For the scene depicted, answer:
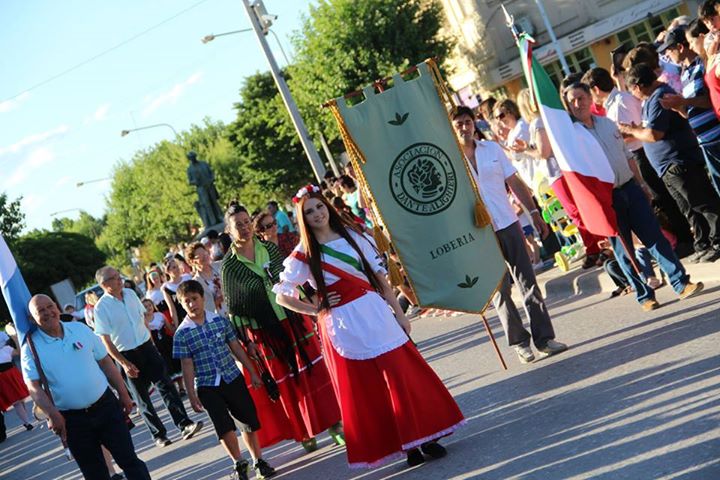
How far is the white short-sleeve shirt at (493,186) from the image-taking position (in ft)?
31.2

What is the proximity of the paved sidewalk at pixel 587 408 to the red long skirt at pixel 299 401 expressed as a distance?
0.24m

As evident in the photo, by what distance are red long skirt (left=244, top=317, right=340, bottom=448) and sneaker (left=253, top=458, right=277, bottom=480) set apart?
1.32 feet

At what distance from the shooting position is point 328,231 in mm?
7824

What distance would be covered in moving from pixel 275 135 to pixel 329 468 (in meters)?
67.1

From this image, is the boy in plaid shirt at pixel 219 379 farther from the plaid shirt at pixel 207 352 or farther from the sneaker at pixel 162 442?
the sneaker at pixel 162 442

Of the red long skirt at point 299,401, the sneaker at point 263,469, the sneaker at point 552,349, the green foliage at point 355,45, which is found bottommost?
the sneaker at point 552,349

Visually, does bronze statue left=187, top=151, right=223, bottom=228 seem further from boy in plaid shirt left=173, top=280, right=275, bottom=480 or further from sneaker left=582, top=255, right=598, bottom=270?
boy in plaid shirt left=173, top=280, right=275, bottom=480

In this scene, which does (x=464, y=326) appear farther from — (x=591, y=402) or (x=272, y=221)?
(x=591, y=402)

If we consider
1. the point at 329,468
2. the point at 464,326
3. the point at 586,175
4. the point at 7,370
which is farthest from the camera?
the point at 7,370

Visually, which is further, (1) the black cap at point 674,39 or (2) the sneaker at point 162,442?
A: (2) the sneaker at point 162,442

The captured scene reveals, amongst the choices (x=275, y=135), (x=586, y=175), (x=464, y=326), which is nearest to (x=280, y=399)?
(x=586, y=175)

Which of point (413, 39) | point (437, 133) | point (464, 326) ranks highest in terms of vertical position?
point (413, 39)

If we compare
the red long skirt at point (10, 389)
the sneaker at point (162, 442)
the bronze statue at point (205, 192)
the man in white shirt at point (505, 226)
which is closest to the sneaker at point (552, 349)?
the man in white shirt at point (505, 226)

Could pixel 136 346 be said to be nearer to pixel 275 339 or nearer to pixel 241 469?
pixel 275 339
